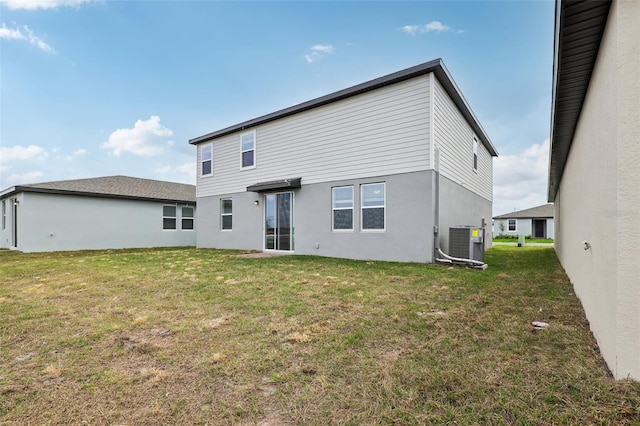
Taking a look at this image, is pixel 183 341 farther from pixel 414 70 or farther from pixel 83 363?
pixel 414 70

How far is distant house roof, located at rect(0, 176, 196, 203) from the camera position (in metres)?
15.0

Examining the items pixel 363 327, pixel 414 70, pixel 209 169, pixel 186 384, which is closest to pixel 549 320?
pixel 363 327

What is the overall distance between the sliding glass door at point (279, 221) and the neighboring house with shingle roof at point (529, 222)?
102 ft

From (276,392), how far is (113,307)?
3.60 m

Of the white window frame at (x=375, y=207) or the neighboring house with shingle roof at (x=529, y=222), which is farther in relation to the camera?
the neighboring house with shingle roof at (x=529, y=222)

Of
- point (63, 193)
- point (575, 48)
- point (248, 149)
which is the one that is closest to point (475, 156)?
point (248, 149)

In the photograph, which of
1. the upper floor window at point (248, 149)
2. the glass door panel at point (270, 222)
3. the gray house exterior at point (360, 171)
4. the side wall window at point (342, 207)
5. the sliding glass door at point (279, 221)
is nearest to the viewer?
the gray house exterior at point (360, 171)

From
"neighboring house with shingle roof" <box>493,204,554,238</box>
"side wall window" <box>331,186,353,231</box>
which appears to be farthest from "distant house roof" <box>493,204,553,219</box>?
"side wall window" <box>331,186,353,231</box>

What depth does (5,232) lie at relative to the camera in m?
17.1

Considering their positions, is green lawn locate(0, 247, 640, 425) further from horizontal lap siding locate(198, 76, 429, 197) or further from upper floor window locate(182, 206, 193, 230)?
upper floor window locate(182, 206, 193, 230)

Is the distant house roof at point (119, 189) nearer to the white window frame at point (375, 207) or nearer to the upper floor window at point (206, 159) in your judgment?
the upper floor window at point (206, 159)

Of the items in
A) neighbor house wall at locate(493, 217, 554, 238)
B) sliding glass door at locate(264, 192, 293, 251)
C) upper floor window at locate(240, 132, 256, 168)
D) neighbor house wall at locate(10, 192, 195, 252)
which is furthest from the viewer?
neighbor house wall at locate(493, 217, 554, 238)

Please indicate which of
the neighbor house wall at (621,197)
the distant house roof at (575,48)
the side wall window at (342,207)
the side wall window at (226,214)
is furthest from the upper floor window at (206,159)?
the neighbor house wall at (621,197)

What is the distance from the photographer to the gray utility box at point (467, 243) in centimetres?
855
